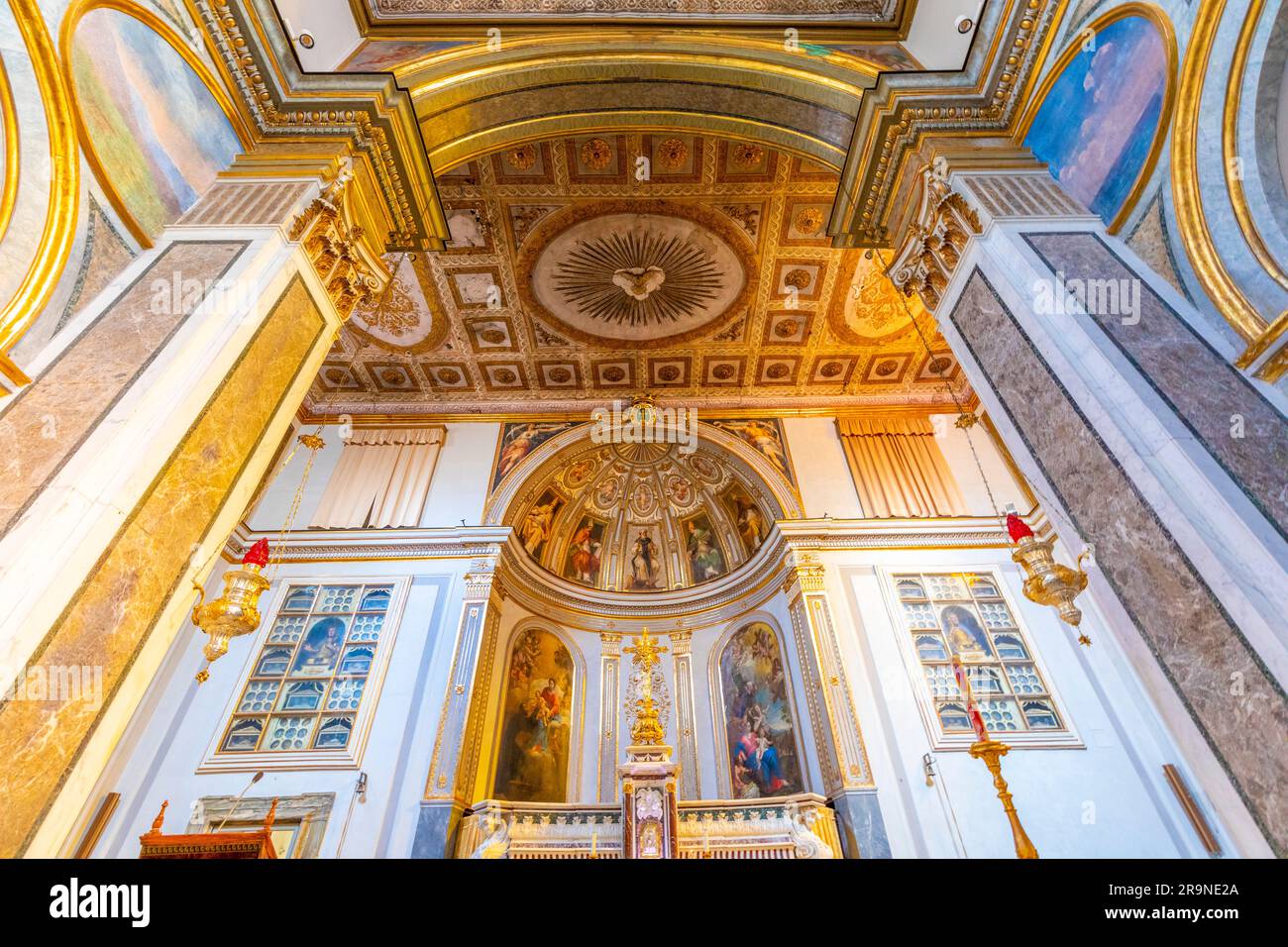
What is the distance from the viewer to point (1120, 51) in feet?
13.1

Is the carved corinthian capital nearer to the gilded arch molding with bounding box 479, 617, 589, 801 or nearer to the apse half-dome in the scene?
the apse half-dome

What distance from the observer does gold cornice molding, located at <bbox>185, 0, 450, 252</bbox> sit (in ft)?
15.3

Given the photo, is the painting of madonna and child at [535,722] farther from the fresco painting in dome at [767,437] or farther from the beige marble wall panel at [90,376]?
the beige marble wall panel at [90,376]

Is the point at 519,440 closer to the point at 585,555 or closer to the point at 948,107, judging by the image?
the point at 585,555

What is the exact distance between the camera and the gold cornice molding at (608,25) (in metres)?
6.48

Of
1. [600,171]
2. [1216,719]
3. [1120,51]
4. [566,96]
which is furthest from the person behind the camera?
[600,171]

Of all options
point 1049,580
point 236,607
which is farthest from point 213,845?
point 1049,580

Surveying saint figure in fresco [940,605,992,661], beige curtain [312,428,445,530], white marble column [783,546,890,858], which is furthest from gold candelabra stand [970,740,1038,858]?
beige curtain [312,428,445,530]

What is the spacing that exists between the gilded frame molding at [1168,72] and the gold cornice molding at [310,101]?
541 cm

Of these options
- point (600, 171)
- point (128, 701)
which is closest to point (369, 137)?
point (600, 171)

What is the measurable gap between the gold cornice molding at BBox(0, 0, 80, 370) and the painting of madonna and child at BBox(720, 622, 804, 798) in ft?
29.7

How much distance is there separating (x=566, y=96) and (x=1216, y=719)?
7234 millimetres

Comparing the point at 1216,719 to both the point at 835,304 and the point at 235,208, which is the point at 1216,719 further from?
the point at 835,304

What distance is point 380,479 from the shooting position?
34.5ft
